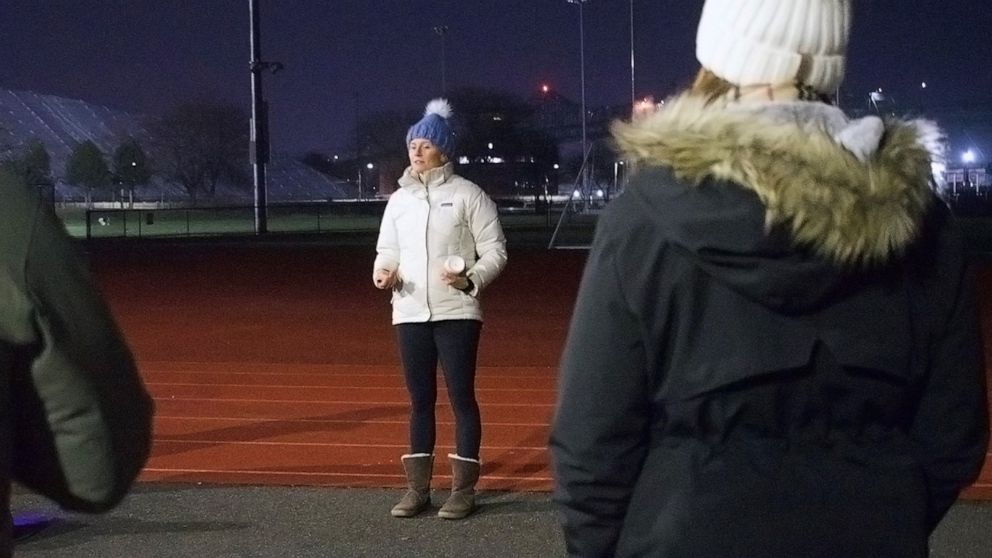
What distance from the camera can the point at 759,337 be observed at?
6.94 feet

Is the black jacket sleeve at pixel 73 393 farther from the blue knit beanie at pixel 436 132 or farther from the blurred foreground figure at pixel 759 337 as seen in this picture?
the blue knit beanie at pixel 436 132

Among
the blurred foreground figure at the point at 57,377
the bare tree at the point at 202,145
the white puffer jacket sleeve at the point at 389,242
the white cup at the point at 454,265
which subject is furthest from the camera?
the bare tree at the point at 202,145

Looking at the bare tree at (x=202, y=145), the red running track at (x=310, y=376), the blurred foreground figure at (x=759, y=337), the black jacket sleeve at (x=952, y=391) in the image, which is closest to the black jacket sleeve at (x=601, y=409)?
the blurred foreground figure at (x=759, y=337)

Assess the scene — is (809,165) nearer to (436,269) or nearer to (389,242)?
(436,269)

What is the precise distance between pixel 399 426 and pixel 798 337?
21.9ft

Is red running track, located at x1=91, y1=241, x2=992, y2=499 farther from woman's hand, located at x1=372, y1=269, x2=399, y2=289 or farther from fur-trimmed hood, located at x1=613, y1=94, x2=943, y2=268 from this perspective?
fur-trimmed hood, located at x1=613, y1=94, x2=943, y2=268

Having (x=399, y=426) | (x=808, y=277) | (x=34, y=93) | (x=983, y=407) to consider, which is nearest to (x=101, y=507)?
(x=808, y=277)

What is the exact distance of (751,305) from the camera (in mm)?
2127

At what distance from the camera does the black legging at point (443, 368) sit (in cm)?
604

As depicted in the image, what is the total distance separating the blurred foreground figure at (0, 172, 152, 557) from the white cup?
13.1 feet

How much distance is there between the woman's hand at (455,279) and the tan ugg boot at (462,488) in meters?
0.89

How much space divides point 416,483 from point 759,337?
434 centimetres

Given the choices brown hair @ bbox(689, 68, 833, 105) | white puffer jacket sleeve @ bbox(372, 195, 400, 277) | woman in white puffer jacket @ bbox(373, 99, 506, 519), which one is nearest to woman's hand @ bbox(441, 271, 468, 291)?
woman in white puffer jacket @ bbox(373, 99, 506, 519)

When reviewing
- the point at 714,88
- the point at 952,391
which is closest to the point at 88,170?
the point at 714,88
